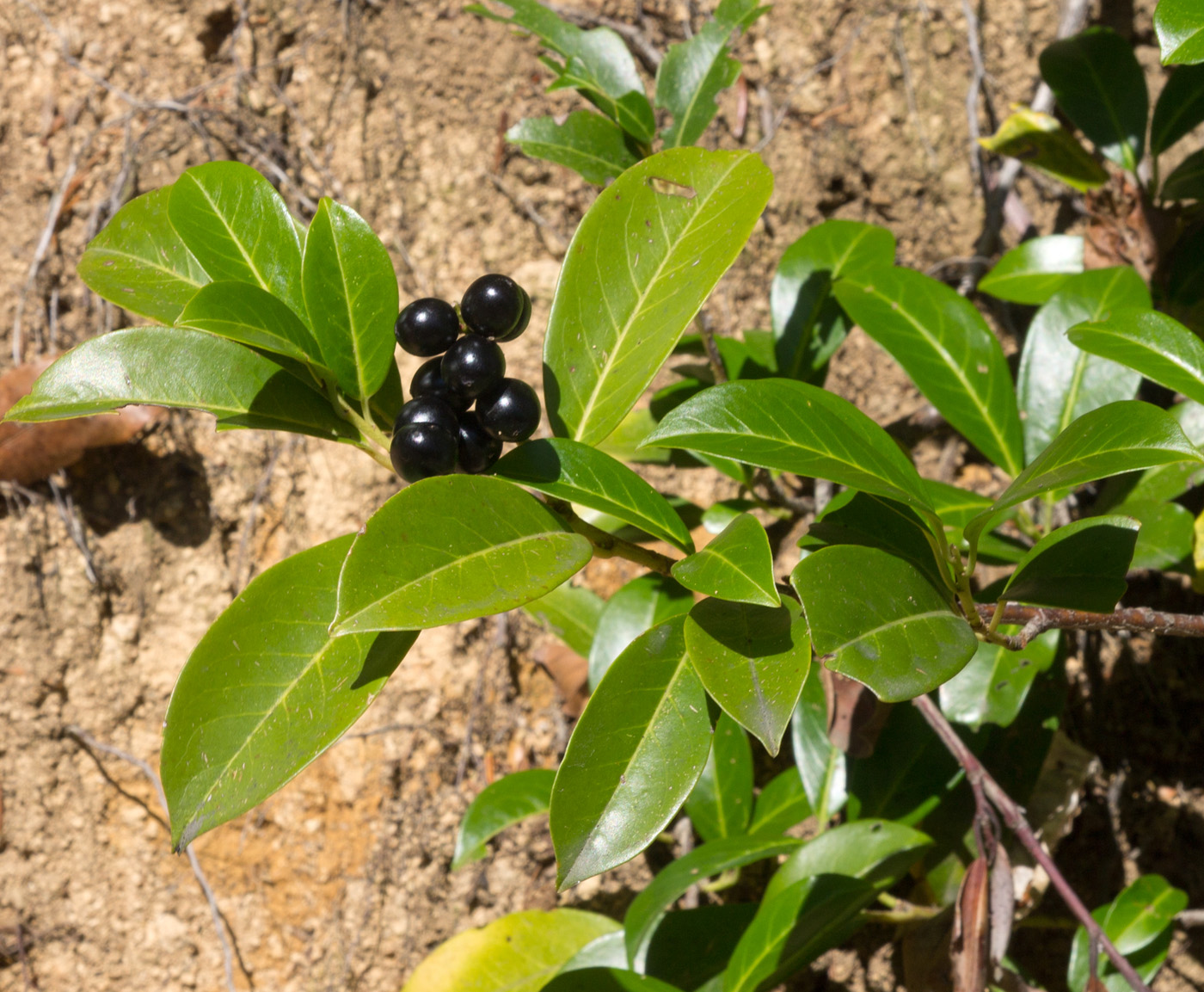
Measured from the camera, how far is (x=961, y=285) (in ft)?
6.96

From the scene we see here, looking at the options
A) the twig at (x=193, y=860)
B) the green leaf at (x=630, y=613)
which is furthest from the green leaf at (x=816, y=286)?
the twig at (x=193, y=860)

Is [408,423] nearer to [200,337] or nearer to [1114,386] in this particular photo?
[200,337]

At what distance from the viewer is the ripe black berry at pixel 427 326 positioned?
35.3 inches

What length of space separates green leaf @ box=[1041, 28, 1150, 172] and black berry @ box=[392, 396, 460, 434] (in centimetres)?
155

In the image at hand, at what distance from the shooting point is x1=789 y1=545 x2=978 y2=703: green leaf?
81 centimetres

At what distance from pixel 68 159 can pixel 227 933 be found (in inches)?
74.5

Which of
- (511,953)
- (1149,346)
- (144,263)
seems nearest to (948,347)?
(1149,346)

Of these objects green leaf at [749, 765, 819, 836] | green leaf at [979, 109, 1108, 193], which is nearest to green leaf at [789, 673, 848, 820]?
green leaf at [749, 765, 819, 836]

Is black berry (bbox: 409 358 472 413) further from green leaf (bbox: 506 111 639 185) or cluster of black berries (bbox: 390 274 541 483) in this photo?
green leaf (bbox: 506 111 639 185)

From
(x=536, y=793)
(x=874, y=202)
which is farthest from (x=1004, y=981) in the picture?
(x=874, y=202)

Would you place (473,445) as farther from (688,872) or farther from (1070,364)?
(1070,364)

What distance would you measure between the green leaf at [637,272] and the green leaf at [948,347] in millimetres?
535

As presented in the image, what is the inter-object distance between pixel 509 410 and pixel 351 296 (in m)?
0.21

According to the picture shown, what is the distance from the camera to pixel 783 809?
5.49 ft
